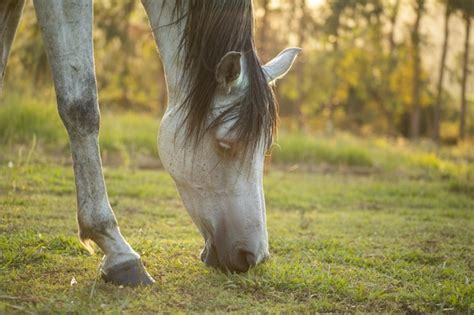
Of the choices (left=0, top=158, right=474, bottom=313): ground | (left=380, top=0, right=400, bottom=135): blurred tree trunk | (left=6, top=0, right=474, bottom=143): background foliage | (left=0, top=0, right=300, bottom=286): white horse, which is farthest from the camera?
(left=380, top=0, right=400, bottom=135): blurred tree trunk

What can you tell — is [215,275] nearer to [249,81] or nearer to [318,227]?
[249,81]

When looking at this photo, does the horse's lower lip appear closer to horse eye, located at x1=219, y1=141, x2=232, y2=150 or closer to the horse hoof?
the horse hoof

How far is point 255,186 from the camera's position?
2.73 meters

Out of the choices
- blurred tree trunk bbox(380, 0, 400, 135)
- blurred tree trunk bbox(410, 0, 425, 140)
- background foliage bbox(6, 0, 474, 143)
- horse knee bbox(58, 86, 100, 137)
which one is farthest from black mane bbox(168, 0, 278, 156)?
blurred tree trunk bbox(380, 0, 400, 135)

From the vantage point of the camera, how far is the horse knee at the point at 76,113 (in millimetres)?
2699

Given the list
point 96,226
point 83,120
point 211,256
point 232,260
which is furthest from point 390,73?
point 96,226

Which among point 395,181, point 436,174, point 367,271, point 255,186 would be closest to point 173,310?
point 255,186

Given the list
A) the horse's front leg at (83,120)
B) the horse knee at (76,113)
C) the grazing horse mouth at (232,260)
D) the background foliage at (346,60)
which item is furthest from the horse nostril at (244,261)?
the background foliage at (346,60)

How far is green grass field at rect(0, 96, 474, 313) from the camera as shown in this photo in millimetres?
2596

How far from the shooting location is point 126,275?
104 inches

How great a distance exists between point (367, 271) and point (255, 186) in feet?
3.15

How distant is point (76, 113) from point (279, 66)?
107 cm

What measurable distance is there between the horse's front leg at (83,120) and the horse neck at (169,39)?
1.31 feet

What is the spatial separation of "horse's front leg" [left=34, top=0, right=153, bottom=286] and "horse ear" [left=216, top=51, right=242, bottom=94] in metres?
0.62
